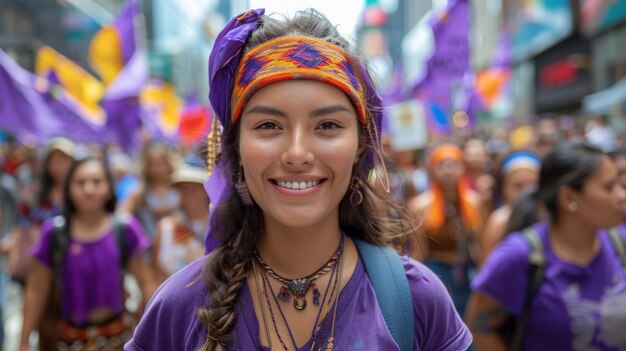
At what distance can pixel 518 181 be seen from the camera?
16.9 ft

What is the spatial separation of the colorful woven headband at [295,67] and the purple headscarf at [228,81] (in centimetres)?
4

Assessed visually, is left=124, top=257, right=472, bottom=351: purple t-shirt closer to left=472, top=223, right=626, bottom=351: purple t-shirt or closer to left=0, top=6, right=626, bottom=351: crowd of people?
left=0, top=6, right=626, bottom=351: crowd of people

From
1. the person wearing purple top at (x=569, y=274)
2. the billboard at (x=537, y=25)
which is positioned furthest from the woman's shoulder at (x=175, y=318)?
the billboard at (x=537, y=25)

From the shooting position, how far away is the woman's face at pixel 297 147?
1.62m

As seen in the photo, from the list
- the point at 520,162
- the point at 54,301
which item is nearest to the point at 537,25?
the point at 520,162

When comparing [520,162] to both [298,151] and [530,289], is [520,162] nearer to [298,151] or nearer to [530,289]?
[530,289]

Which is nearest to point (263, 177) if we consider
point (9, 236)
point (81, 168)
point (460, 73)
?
point (81, 168)

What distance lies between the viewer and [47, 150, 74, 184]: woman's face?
5691mm

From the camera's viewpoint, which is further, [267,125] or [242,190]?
[242,190]

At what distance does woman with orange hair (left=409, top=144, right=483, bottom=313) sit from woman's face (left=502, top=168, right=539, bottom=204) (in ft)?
1.46

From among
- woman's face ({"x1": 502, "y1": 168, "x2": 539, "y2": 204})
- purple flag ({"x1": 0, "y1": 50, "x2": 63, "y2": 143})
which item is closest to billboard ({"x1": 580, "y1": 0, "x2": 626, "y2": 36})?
woman's face ({"x1": 502, "y1": 168, "x2": 539, "y2": 204})

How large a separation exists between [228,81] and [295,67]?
0.24 metres

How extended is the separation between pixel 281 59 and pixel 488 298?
177 cm

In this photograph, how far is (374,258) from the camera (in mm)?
1827
